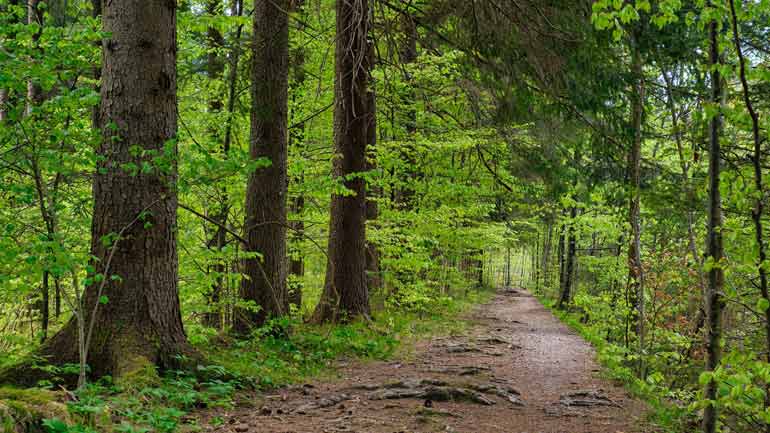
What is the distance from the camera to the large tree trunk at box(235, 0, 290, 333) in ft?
26.5

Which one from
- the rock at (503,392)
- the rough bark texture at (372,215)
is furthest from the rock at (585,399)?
the rough bark texture at (372,215)

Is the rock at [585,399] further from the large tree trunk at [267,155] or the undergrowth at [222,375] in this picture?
the large tree trunk at [267,155]

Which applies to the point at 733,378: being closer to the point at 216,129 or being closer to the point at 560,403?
the point at 560,403

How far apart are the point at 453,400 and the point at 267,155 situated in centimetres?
429

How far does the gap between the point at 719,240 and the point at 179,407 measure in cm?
426

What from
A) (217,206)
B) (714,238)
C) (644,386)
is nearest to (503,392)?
(644,386)

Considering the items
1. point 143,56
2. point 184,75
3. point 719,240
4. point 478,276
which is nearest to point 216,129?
point 184,75

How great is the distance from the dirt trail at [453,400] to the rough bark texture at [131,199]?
3.81 ft

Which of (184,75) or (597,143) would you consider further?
(184,75)

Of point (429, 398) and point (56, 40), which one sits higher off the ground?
point (56, 40)

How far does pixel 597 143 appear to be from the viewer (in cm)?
810

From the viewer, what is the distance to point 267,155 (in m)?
8.12

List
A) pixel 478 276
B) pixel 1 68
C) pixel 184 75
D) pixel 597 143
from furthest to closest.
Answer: pixel 478 276 → pixel 184 75 → pixel 597 143 → pixel 1 68

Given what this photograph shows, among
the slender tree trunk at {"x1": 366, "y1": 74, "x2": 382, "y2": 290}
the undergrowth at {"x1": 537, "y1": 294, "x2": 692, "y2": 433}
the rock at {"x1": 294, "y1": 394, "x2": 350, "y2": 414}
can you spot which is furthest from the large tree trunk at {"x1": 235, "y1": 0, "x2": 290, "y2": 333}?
the undergrowth at {"x1": 537, "y1": 294, "x2": 692, "y2": 433}
